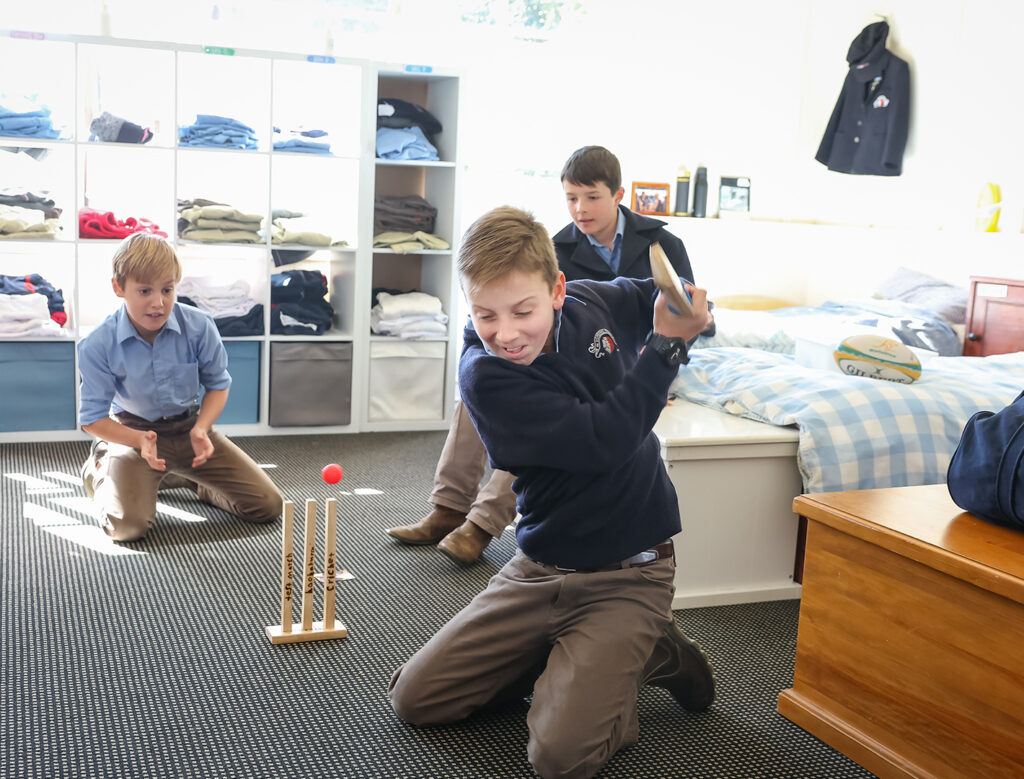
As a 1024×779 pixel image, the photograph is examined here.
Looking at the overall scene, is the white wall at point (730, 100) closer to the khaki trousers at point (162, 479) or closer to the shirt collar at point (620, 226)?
the shirt collar at point (620, 226)

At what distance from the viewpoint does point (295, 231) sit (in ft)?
14.2

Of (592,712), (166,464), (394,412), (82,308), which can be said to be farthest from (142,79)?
(592,712)

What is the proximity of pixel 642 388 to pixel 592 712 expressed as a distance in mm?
564

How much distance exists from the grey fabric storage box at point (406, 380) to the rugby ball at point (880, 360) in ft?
6.60

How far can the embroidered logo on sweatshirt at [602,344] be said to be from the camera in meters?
1.83

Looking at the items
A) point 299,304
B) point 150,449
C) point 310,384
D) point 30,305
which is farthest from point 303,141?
point 150,449

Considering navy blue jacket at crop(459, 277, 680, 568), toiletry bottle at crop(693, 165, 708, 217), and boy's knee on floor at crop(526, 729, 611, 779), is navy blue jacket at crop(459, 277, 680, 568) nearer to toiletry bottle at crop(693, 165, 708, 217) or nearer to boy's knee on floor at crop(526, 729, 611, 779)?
boy's knee on floor at crop(526, 729, 611, 779)

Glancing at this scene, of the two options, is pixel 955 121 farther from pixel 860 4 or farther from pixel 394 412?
pixel 394 412

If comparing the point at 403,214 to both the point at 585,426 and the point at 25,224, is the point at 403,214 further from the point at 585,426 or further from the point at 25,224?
the point at 585,426

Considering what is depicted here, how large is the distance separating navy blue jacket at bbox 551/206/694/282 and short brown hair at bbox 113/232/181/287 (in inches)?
43.0

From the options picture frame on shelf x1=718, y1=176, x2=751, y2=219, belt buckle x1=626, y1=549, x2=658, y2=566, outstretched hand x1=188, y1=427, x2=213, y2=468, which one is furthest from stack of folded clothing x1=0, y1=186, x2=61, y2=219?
picture frame on shelf x1=718, y1=176, x2=751, y2=219

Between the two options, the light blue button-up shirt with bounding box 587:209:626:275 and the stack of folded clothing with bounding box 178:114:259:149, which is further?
the stack of folded clothing with bounding box 178:114:259:149

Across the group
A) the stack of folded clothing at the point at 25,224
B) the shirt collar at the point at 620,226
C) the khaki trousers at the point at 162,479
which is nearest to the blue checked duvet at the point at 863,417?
the shirt collar at the point at 620,226

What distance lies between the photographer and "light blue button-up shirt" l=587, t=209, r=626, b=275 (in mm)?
2816
